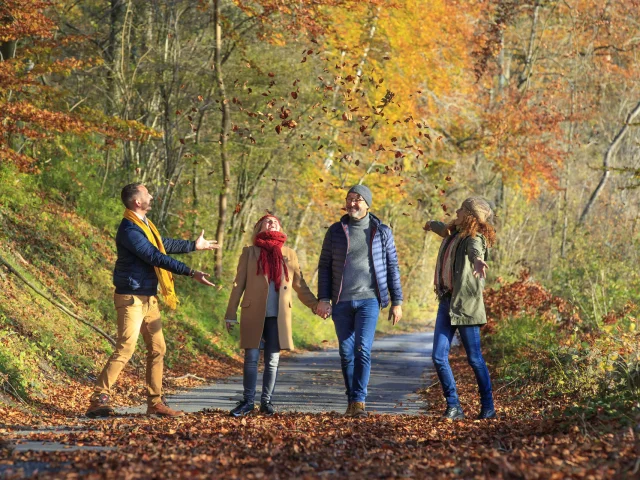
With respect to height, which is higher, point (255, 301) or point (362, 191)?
point (362, 191)

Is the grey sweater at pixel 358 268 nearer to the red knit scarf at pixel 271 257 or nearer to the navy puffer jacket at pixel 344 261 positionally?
the navy puffer jacket at pixel 344 261

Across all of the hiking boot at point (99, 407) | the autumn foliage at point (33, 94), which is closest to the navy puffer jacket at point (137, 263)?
the hiking boot at point (99, 407)

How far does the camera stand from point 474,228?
9656 mm

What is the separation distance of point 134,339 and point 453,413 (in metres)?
3.32

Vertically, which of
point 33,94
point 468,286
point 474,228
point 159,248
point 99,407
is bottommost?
point 99,407

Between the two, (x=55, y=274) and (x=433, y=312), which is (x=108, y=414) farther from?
(x=433, y=312)

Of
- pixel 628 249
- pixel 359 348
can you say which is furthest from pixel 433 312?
pixel 359 348

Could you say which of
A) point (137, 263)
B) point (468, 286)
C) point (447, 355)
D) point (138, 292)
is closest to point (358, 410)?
point (447, 355)

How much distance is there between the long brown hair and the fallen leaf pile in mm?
1861

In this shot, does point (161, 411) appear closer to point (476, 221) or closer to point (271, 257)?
point (271, 257)

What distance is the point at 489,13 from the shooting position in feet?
83.8

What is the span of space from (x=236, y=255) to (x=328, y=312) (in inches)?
637

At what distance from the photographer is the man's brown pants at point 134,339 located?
9469 mm

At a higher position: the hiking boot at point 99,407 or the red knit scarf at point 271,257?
the red knit scarf at point 271,257
